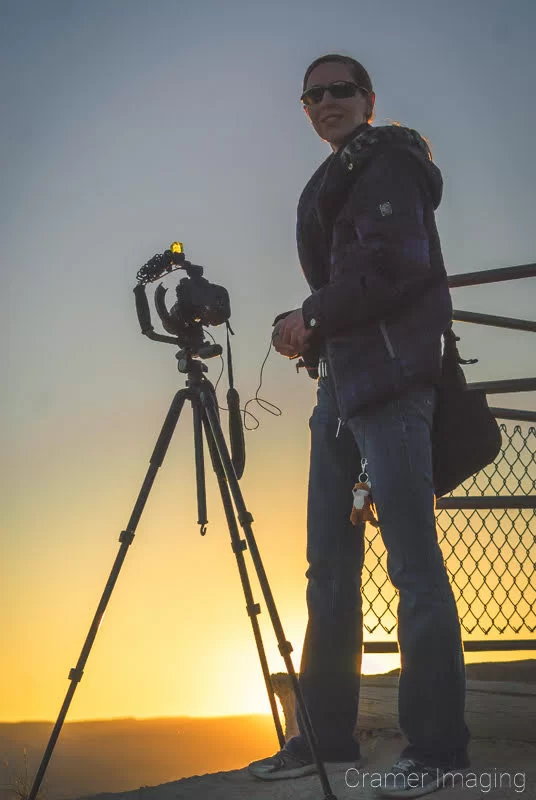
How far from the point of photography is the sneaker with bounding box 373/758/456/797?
2.18 m

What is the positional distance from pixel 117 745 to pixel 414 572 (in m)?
37.0

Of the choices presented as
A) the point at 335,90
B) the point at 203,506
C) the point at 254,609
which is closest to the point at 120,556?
the point at 203,506

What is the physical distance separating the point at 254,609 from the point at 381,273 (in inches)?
50.8

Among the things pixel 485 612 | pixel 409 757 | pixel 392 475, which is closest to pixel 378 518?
pixel 392 475

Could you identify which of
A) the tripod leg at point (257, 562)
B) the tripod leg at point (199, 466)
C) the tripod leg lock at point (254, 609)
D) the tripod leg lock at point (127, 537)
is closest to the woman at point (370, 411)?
the tripod leg at point (257, 562)

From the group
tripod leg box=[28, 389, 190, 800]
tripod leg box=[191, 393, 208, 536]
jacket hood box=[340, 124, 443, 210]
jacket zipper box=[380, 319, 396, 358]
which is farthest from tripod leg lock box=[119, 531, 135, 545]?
jacket hood box=[340, 124, 443, 210]

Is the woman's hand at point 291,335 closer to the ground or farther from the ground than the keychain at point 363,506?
farther from the ground

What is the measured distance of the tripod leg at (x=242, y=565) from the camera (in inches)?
Answer: 115

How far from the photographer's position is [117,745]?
3550 cm

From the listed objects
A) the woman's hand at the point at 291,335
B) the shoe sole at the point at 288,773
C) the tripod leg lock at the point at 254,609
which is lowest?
the shoe sole at the point at 288,773

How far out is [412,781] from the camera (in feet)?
7.23

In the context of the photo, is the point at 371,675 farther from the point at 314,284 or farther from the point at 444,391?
the point at 314,284

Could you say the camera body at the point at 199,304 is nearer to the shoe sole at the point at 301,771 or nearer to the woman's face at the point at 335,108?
the woman's face at the point at 335,108

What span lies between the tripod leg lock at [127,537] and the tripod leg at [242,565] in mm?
350
